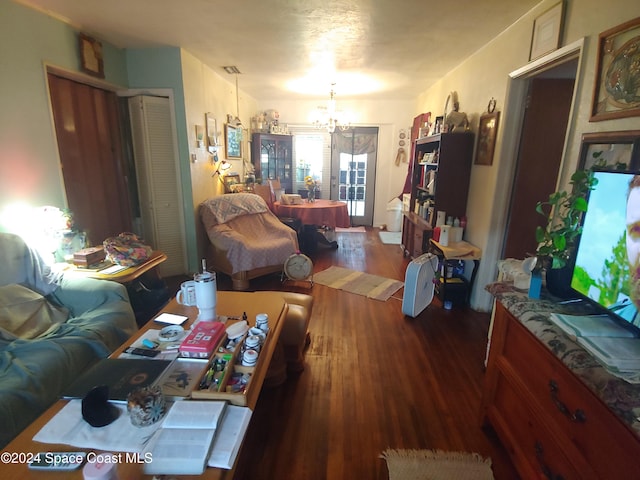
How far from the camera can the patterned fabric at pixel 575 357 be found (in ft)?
2.74

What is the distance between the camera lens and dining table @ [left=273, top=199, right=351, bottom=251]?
4.70 m

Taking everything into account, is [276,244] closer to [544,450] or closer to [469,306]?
[469,306]

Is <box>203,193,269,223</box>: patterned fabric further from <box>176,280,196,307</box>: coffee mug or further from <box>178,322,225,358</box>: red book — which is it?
<box>178,322,225,358</box>: red book

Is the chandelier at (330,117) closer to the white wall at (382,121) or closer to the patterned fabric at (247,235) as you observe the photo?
the white wall at (382,121)

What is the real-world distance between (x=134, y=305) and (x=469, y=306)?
3.08 m

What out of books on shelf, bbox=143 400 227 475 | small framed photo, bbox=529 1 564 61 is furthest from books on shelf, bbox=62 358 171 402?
small framed photo, bbox=529 1 564 61

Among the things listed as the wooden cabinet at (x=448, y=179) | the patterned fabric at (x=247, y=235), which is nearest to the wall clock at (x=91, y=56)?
the patterned fabric at (x=247, y=235)

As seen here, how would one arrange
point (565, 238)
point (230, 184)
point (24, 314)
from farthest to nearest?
point (230, 184), point (24, 314), point (565, 238)

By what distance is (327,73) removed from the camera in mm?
4148

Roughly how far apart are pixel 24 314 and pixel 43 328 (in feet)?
0.42

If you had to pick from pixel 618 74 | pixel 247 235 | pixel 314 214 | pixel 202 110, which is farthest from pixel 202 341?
pixel 314 214

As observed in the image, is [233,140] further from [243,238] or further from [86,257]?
[86,257]

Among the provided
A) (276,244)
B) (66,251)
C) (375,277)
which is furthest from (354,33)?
(66,251)

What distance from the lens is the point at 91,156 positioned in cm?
309
